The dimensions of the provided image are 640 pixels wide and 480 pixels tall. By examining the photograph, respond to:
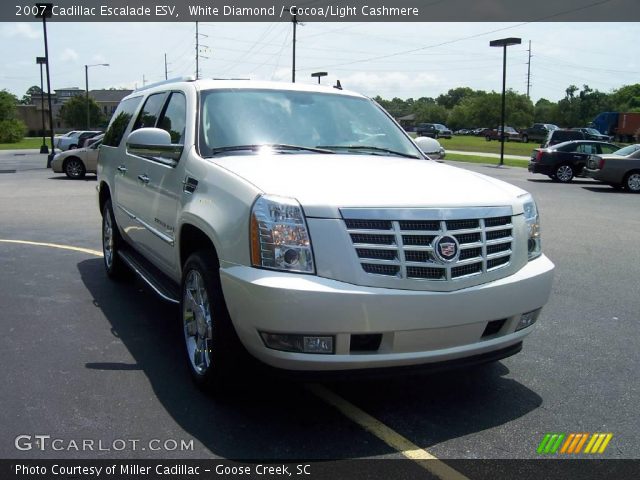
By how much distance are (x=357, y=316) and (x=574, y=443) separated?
1.39 m

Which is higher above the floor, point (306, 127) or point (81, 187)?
point (306, 127)

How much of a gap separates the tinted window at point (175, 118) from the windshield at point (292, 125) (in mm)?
265

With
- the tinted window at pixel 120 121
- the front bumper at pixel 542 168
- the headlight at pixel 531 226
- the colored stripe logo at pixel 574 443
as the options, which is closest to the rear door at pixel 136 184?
the tinted window at pixel 120 121

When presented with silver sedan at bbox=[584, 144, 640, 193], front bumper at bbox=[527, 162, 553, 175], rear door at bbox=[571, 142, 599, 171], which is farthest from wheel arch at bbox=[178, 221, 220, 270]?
rear door at bbox=[571, 142, 599, 171]

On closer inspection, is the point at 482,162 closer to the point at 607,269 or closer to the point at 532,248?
the point at 607,269

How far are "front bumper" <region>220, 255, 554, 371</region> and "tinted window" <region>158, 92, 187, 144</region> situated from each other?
1.72 meters

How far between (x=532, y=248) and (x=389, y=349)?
129cm

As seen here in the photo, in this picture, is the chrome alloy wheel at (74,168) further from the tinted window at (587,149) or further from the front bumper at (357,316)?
the front bumper at (357,316)

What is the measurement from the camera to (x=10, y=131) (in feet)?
238

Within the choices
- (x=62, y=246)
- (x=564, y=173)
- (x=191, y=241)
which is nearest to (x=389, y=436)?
(x=191, y=241)

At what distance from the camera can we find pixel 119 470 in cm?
316

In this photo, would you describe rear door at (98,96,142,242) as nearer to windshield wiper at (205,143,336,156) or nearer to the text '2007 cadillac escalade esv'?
the text '2007 cadillac escalade esv'

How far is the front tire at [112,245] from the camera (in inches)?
268

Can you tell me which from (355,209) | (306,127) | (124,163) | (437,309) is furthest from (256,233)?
(124,163)
